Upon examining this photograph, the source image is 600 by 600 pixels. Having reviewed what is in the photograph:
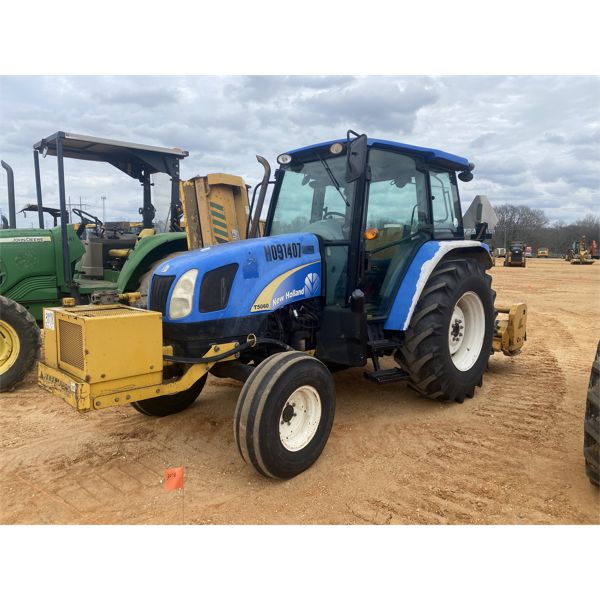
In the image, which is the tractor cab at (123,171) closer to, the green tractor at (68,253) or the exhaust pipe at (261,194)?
the green tractor at (68,253)

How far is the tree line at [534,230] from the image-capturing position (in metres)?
56.2

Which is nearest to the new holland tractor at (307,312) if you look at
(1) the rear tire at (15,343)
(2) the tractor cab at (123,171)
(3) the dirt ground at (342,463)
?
(3) the dirt ground at (342,463)

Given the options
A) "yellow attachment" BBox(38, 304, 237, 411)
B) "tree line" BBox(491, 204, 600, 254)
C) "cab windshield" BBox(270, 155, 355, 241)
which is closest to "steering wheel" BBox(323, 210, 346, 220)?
"cab windshield" BBox(270, 155, 355, 241)

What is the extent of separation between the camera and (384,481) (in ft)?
10.8

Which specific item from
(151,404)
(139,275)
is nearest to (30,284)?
(139,275)

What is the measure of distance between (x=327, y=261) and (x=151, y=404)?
1.99m

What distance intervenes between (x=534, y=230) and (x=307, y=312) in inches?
2460

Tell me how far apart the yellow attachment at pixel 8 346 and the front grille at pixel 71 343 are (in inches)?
97.7

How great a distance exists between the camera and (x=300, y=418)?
137 inches

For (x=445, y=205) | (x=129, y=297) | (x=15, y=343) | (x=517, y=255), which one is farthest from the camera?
(x=517, y=255)

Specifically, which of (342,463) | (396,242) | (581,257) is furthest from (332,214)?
(581,257)

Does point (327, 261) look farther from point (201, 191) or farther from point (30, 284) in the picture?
point (30, 284)

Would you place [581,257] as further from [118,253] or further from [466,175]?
[118,253]

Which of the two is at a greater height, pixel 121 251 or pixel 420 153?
pixel 420 153
